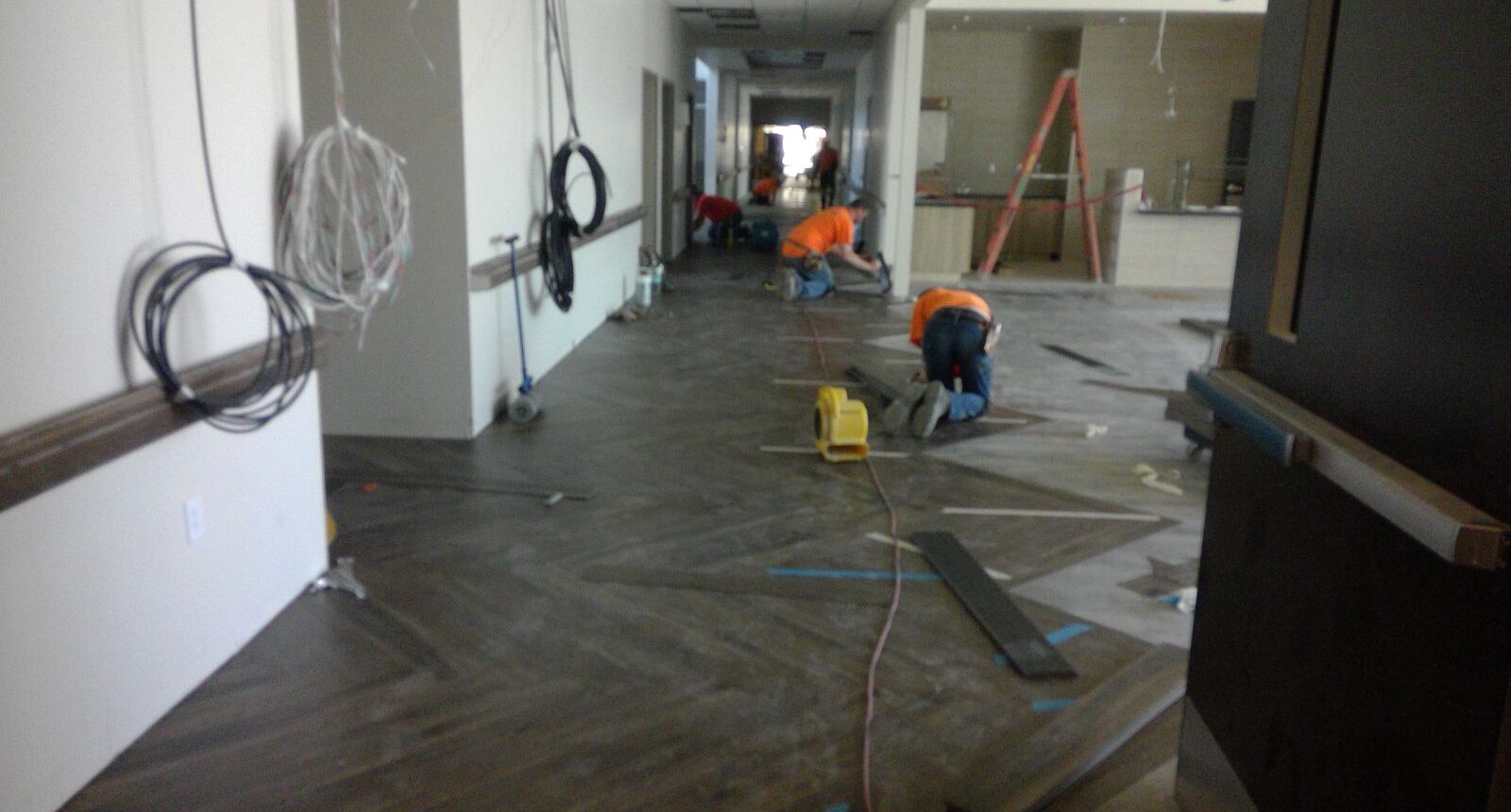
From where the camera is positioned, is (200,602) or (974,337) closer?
(200,602)

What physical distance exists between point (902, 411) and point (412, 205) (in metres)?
2.55

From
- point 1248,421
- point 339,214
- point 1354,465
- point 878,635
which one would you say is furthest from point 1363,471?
point 339,214

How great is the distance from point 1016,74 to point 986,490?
11.0 metres

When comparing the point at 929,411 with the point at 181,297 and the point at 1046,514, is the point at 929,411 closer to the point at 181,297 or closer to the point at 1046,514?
the point at 1046,514

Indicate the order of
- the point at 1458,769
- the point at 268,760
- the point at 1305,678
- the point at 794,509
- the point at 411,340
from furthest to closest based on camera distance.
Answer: the point at 411,340, the point at 794,509, the point at 268,760, the point at 1305,678, the point at 1458,769

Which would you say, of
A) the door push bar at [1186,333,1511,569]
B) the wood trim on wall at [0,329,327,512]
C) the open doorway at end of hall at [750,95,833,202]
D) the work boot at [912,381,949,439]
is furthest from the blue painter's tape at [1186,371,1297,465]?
the open doorway at end of hall at [750,95,833,202]

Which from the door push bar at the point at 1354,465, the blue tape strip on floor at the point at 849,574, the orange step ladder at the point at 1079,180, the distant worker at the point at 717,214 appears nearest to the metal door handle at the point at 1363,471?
the door push bar at the point at 1354,465

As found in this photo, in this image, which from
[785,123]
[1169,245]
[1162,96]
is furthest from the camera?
[785,123]

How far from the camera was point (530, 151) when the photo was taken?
20.7ft

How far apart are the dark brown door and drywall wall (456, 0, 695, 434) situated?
3914mm

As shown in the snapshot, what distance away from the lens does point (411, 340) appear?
5445 millimetres

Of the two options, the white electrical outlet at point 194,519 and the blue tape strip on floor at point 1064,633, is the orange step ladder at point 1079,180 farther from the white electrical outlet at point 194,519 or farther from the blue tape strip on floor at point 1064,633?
the white electrical outlet at point 194,519

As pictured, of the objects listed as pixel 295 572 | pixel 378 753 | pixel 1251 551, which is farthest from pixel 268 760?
pixel 1251 551

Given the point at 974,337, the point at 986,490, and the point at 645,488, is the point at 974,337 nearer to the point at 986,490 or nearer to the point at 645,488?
the point at 986,490
